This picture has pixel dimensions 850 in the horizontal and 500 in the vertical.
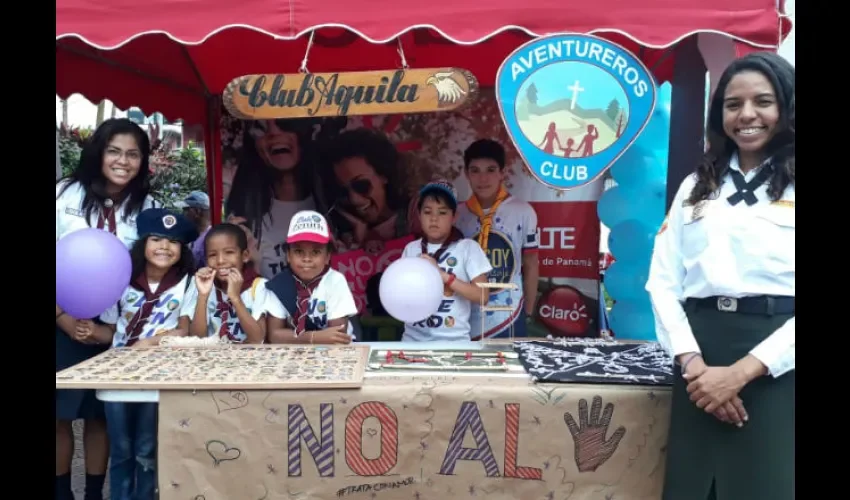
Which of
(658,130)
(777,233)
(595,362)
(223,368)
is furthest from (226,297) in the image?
(658,130)

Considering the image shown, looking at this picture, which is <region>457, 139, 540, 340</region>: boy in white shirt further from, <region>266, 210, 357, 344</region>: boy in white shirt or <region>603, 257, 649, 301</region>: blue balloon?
<region>266, 210, 357, 344</region>: boy in white shirt

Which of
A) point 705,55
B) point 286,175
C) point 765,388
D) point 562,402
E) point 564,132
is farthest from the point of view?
point 286,175

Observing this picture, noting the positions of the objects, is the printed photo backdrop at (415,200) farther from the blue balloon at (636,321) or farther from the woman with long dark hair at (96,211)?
the woman with long dark hair at (96,211)

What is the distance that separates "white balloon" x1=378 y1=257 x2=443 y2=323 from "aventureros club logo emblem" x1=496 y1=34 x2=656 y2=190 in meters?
0.73

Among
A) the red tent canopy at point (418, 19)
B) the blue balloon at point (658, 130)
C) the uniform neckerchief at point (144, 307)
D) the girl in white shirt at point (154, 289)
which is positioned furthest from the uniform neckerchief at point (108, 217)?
the blue balloon at point (658, 130)

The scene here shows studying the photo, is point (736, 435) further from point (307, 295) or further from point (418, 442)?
point (307, 295)

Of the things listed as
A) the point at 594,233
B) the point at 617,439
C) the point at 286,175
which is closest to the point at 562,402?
the point at 617,439

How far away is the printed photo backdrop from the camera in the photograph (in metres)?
4.34

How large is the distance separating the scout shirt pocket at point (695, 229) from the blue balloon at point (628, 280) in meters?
1.85

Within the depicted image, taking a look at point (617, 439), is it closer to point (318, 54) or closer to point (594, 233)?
point (594, 233)

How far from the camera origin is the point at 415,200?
440cm

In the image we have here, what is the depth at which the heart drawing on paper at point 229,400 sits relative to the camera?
221 cm

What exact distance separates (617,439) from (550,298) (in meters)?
2.19

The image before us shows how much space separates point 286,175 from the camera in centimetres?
445
